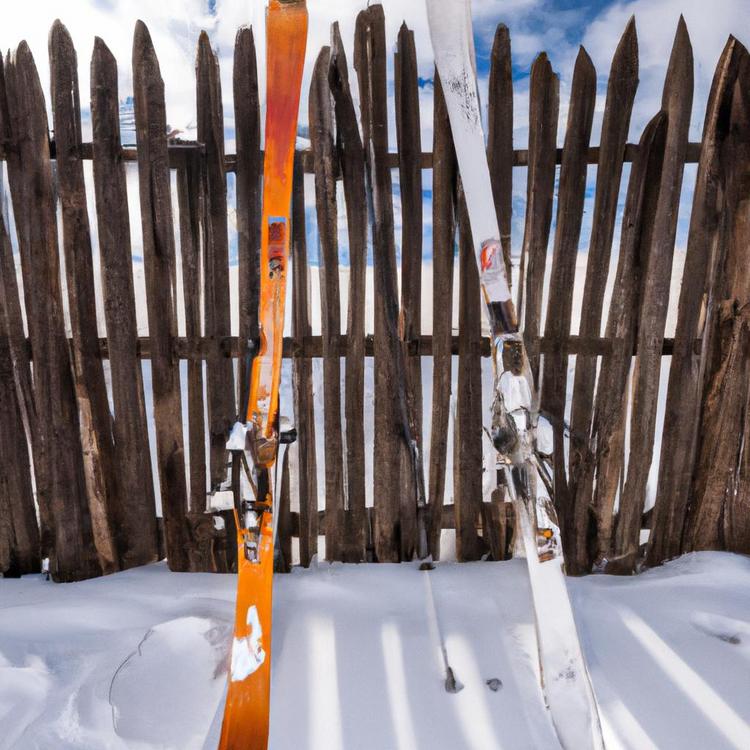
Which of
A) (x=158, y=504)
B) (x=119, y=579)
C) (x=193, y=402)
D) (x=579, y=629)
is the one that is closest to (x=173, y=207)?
(x=193, y=402)

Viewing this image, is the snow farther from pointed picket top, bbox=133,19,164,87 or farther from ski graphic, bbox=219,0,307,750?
pointed picket top, bbox=133,19,164,87

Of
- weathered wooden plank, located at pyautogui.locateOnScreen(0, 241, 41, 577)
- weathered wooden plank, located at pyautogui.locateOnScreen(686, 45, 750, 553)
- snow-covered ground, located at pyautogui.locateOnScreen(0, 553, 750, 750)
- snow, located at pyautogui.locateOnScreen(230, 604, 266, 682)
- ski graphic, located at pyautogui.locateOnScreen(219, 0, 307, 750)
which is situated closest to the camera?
snow-covered ground, located at pyautogui.locateOnScreen(0, 553, 750, 750)

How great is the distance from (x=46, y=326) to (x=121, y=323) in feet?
0.93

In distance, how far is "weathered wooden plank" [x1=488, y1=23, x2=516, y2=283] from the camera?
182 cm

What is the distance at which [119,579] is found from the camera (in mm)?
2006

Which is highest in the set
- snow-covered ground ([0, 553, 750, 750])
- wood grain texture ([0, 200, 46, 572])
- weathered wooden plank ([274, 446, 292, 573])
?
wood grain texture ([0, 200, 46, 572])

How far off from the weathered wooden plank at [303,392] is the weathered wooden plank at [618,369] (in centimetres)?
104

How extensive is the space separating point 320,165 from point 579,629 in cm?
180

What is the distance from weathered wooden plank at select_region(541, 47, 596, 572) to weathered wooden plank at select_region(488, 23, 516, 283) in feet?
0.63

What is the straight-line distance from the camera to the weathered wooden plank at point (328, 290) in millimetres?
1862

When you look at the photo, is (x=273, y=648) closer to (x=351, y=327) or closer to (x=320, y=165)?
(x=351, y=327)

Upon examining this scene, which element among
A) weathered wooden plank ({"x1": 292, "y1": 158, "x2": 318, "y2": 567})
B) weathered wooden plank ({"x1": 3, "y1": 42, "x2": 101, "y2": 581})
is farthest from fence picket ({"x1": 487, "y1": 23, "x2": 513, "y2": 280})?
weathered wooden plank ({"x1": 3, "y1": 42, "x2": 101, "y2": 581})

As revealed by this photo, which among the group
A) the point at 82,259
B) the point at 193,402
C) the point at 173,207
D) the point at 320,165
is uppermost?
the point at 320,165

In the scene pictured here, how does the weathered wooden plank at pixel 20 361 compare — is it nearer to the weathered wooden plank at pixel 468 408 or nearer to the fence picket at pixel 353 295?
the fence picket at pixel 353 295
